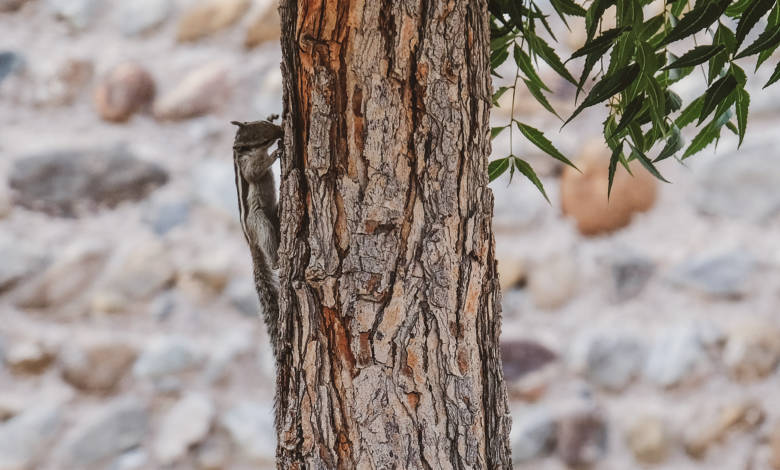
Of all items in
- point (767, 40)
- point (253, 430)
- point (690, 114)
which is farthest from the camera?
point (253, 430)

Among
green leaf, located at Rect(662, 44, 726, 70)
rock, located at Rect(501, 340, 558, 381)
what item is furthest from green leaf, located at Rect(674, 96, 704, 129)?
rock, located at Rect(501, 340, 558, 381)

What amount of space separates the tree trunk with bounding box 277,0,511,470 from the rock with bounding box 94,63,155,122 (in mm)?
868

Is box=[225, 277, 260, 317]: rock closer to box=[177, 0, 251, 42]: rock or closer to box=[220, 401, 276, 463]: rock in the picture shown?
box=[220, 401, 276, 463]: rock

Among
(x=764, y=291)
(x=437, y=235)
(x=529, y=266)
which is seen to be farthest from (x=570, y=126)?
(x=437, y=235)

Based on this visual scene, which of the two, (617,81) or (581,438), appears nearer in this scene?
(617,81)

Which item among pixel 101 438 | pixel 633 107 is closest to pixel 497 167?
pixel 633 107

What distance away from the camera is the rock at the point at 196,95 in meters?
1.34

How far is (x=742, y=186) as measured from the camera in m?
1.21

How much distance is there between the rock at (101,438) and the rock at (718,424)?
2.83 feet

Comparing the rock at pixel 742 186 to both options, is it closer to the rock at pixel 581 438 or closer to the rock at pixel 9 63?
the rock at pixel 581 438

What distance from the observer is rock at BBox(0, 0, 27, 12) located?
1320 mm

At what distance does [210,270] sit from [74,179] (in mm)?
268

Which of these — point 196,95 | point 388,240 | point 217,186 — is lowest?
point 388,240

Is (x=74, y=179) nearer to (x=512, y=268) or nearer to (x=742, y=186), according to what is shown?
(x=512, y=268)
